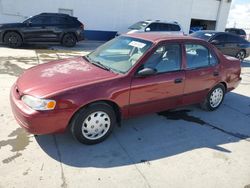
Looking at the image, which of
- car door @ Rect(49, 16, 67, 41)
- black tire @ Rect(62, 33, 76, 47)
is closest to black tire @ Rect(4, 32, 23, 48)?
car door @ Rect(49, 16, 67, 41)

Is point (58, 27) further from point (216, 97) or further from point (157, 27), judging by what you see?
point (216, 97)

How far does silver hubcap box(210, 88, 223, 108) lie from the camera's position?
5480 millimetres

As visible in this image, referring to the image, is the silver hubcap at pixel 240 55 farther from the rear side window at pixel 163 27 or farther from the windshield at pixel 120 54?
the windshield at pixel 120 54

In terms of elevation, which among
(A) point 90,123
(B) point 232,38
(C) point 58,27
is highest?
(B) point 232,38

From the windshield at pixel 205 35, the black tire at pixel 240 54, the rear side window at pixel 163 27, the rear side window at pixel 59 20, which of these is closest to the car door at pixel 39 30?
the rear side window at pixel 59 20

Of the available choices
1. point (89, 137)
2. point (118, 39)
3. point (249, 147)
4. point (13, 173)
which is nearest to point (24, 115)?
point (13, 173)

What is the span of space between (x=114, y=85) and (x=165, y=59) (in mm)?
1163

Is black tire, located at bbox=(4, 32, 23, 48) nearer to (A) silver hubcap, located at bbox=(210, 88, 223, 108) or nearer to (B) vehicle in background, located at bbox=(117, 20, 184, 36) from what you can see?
(B) vehicle in background, located at bbox=(117, 20, 184, 36)

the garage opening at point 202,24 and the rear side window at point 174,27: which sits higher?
the rear side window at point 174,27

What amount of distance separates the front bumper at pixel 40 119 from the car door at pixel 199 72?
2337 mm

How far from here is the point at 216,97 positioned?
557 centimetres

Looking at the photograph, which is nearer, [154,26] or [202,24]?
[154,26]

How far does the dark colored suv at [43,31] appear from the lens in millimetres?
11609

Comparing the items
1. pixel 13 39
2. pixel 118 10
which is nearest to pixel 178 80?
pixel 13 39
